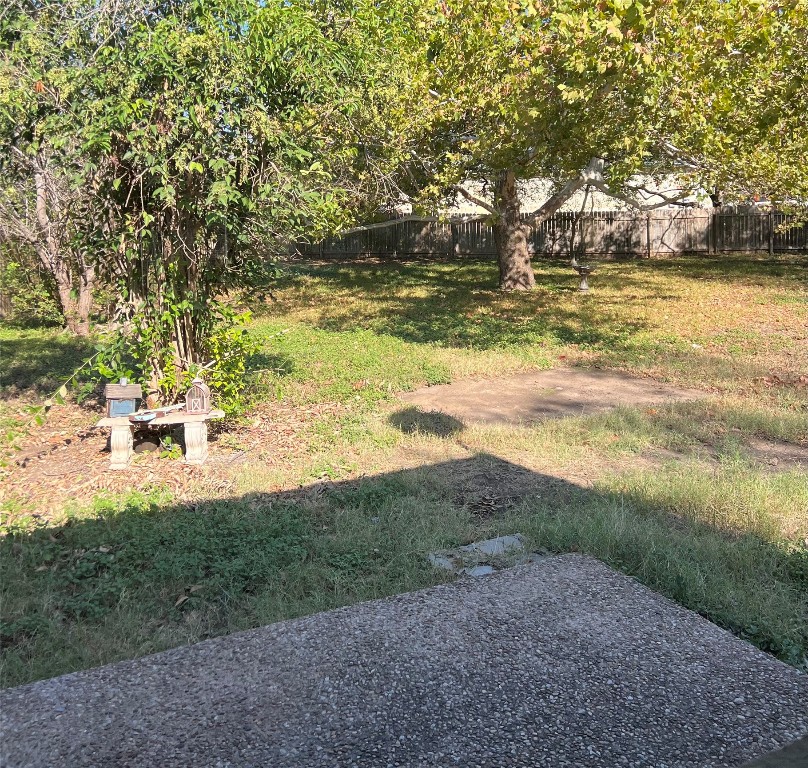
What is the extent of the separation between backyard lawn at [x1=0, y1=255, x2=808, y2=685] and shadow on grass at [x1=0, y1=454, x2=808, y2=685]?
1 cm

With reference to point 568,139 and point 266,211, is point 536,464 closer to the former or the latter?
point 266,211

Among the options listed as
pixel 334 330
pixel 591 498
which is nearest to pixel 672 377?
pixel 591 498

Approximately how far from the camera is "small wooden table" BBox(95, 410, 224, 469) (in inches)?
282

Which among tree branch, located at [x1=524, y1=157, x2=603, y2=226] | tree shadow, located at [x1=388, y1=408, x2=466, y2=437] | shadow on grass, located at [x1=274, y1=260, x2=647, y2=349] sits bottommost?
tree shadow, located at [x1=388, y1=408, x2=466, y2=437]

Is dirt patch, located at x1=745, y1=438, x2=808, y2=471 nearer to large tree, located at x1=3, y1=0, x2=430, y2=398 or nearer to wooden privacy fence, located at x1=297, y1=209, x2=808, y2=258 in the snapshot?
large tree, located at x1=3, y1=0, x2=430, y2=398

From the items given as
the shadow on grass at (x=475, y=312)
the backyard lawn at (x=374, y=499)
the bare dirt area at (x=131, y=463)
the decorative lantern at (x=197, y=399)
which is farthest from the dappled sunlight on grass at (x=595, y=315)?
the decorative lantern at (x=197, y=399)

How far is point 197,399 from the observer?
7.38 meters

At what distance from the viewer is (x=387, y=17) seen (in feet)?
41.2

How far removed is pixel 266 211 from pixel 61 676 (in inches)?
196

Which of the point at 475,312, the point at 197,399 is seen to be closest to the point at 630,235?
the point at 475,312

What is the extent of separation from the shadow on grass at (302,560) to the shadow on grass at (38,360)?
213 inches

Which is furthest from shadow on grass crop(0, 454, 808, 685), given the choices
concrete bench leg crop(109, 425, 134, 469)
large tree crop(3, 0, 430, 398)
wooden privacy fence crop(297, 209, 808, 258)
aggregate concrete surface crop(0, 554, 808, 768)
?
wooden privacy fence crop(297, 209, 808, 258)

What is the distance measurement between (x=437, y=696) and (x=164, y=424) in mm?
4676

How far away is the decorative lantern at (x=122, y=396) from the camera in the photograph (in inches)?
281
